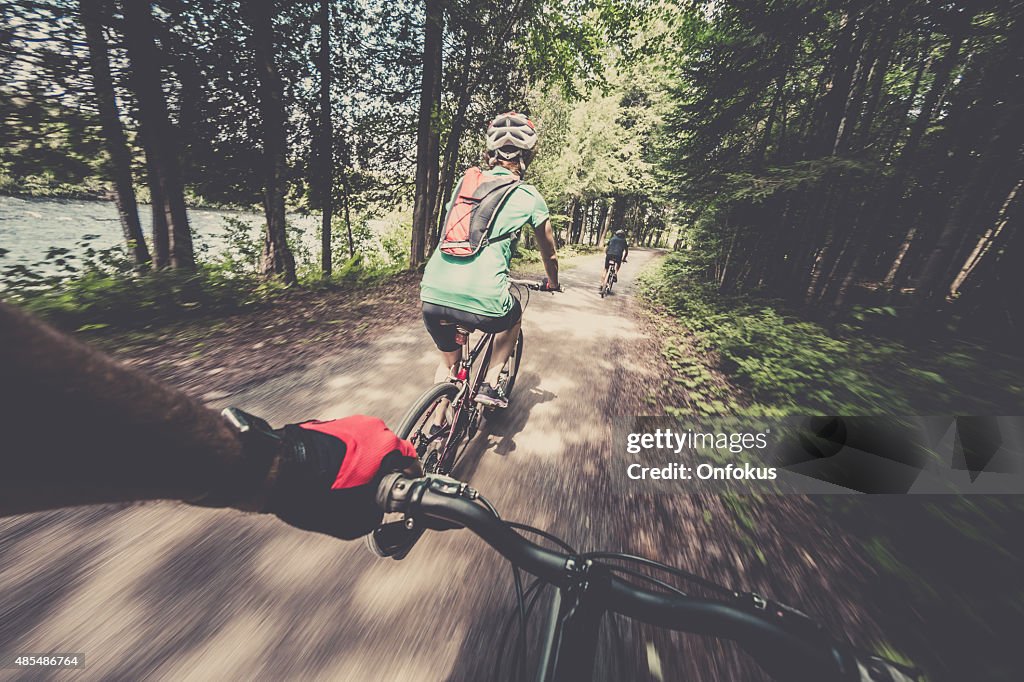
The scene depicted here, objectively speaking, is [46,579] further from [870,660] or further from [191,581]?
[870,660]

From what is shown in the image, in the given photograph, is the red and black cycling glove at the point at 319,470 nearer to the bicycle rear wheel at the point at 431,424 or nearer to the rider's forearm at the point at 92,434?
the rider's forearm at the point at 92,434

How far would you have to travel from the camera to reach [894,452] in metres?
3.13

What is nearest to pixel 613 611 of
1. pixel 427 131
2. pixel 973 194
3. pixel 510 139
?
pixel 510 139

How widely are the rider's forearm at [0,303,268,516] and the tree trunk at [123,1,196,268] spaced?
303 inches

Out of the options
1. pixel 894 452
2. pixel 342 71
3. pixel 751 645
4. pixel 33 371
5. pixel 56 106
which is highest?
pixel 342 71

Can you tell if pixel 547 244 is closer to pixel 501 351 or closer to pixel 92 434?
pixel 501 351

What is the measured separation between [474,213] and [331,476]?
73.7 inches

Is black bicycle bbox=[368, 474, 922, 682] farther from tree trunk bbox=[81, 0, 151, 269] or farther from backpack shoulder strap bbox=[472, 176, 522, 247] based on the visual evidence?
tree trunk bbox=[81, 0, 151, 269]

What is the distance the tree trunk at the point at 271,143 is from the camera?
6535 millimetres

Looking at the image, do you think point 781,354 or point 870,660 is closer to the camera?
point 870,660

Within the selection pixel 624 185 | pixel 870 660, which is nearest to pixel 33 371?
pixel 870 660

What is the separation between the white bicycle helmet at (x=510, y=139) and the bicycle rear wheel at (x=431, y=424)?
1.74 m

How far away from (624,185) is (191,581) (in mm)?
27105

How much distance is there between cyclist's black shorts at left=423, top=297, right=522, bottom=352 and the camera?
2527mm
